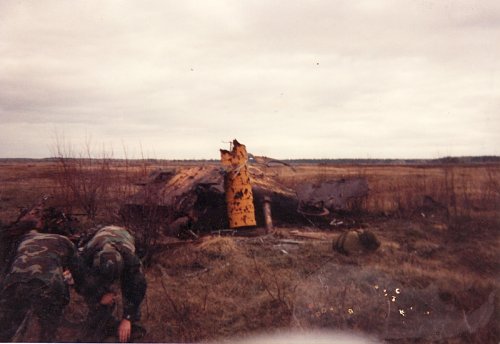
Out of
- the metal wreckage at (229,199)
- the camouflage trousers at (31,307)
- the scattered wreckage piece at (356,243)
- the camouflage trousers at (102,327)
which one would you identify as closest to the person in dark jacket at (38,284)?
the camouflage trousers at (31,307)

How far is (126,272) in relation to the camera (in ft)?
11.2

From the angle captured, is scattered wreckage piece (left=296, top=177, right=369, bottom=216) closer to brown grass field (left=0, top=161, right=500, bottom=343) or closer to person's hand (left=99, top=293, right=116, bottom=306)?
brown grass field (left=0, top=161, right=500, bottom=343)

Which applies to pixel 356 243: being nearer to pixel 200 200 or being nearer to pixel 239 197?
pixel 239 197

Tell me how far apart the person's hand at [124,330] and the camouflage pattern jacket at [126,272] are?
0.18 ft

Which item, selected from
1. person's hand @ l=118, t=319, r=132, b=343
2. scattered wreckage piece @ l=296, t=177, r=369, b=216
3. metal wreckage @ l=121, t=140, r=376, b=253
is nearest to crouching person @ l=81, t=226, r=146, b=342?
person's hand @ l=118, t=319, r=132, b=343

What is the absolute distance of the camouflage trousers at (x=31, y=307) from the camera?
3.11 metres

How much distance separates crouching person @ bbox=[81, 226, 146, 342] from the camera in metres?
3.20

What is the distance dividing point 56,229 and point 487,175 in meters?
5.42

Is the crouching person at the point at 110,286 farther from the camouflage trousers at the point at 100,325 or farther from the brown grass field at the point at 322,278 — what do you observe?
the brown grass field at the point at 322,278

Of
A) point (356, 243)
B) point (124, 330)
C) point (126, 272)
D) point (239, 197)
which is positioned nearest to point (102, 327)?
point (124, 330)

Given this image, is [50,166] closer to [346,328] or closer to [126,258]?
[126,258]

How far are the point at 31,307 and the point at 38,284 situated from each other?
0.84 feet

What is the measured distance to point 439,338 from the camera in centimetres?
319

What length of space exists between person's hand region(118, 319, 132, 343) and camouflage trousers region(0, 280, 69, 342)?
516 mm
